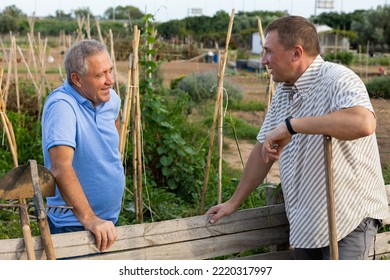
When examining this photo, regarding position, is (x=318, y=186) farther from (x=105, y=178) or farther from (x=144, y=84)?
(x=144, y=84)

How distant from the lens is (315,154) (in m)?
2.27

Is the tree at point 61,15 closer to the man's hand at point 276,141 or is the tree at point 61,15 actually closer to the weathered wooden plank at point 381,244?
the weathered wooden plank at point 381,244

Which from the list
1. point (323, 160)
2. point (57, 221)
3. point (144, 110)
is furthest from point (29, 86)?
point (323, 160)

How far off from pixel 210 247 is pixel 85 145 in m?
0.61

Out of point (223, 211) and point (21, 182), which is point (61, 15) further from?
point (21, 182)

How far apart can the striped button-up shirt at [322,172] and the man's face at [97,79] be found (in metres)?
0.62

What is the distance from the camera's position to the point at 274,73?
228cm

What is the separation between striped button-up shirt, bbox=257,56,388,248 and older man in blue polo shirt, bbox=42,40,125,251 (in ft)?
2.10

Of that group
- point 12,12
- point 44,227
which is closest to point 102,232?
point 44,227

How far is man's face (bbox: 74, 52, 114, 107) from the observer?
2.38 metres

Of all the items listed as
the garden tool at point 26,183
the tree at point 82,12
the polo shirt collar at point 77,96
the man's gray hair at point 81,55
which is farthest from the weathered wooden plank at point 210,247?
the tree at point 82,12

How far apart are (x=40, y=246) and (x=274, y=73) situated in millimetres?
948

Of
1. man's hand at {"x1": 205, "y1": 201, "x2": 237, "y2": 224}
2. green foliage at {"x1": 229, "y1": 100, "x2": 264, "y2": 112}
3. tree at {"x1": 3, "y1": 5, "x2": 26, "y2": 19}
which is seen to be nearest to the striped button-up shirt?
man's hand at {"x1": 205, "y1": 201, "x2": 237, "y2": 224}

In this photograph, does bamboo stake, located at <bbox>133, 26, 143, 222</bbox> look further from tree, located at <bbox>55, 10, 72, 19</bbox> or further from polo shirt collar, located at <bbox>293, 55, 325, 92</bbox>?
tree, located at <bbox>55, 10, 72, 19</bbox>
